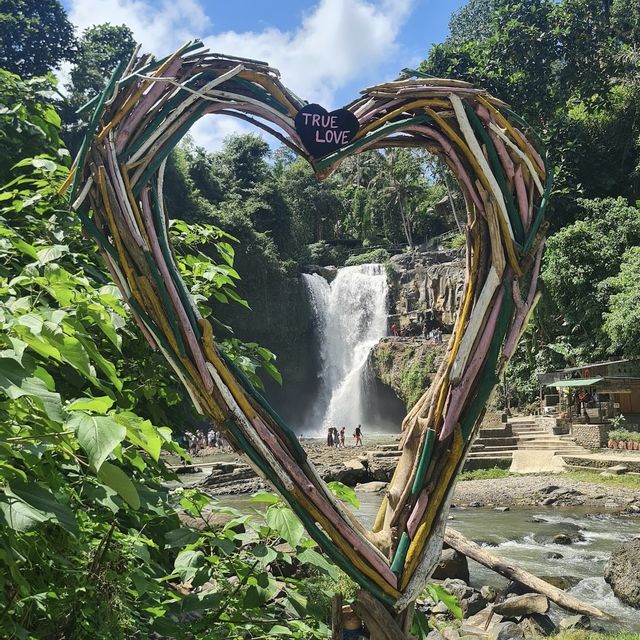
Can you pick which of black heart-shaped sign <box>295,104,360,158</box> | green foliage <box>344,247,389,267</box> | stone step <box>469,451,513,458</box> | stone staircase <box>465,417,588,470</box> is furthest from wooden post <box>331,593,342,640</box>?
green foliage <box>344,247,389,267</box>

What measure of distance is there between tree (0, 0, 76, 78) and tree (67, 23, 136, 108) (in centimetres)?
75

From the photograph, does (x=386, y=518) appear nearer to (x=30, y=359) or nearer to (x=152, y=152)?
(x=30, y=359)

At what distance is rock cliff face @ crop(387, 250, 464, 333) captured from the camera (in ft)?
80.7

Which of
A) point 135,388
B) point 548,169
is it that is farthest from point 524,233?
point 135,388

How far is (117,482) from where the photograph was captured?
36.7 inches

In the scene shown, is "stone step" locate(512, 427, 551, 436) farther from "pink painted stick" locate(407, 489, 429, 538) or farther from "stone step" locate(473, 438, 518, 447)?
"pink painted stick" locate(407, 489, 429, 538)

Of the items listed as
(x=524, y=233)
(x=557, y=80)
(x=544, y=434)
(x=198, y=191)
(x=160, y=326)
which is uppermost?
(x=557, y=80)

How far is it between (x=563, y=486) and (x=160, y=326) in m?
12.5

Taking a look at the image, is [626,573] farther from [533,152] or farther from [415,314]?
[415,314]

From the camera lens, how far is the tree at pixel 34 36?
2512cm

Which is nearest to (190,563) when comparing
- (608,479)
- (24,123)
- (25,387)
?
(25,387)

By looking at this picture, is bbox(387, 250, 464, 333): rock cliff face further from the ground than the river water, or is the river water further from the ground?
bbox(387, 250, 464, 333): rock cliff face

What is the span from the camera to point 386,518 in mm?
1326

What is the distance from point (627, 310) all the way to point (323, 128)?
15.3 meters
